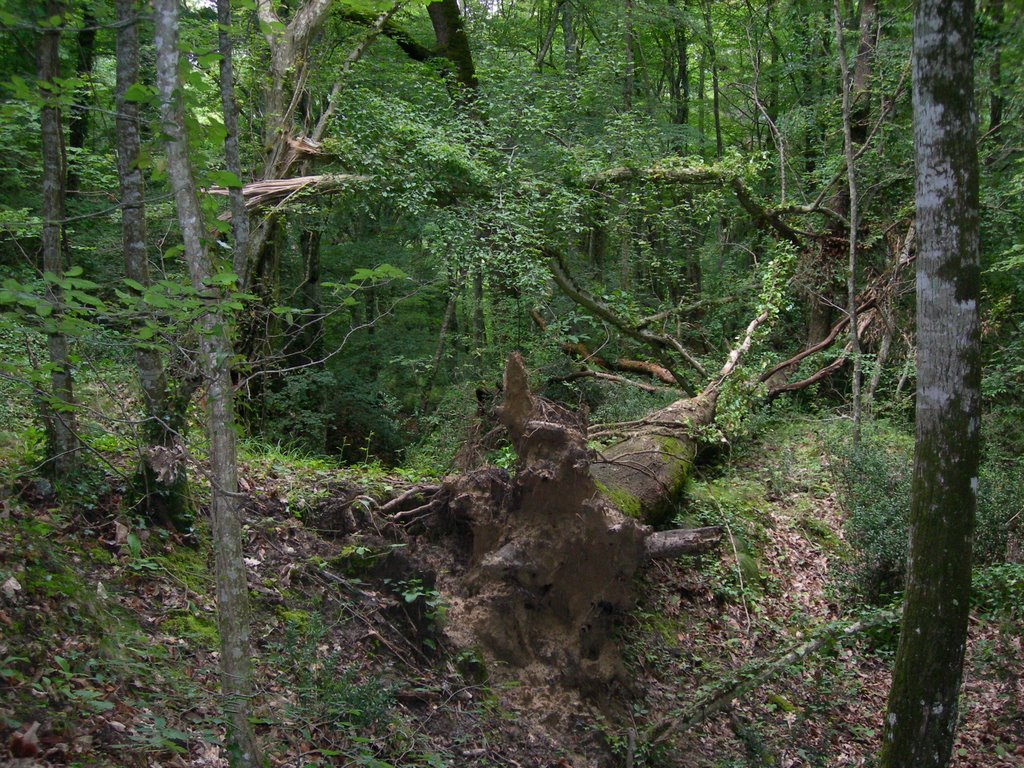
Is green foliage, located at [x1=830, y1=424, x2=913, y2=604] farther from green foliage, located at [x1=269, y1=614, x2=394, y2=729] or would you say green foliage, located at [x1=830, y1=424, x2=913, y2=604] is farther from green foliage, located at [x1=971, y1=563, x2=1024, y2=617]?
green foliage, located at [x1=269, y1=614, x2=394, y2=729]

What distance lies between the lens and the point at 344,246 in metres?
14.2

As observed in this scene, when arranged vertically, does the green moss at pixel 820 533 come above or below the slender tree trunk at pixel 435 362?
below

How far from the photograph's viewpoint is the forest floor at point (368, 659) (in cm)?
398

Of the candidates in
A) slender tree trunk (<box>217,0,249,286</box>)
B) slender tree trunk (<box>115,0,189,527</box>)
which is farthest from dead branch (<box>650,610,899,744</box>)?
slender tree trunk (<box>217,0,249,286</box>)

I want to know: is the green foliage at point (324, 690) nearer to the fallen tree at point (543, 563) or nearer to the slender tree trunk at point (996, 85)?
the fallen tree at point (543, 563)

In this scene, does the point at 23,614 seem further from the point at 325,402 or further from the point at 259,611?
the point at 325,402

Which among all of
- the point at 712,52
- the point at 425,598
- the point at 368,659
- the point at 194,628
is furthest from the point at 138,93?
the point at 712,52

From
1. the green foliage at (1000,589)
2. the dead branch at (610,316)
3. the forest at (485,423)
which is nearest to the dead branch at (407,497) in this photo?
the forest at (485,423)

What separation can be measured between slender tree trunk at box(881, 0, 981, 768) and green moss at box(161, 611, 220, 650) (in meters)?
4.40

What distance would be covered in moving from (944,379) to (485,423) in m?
6.17

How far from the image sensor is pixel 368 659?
556cm

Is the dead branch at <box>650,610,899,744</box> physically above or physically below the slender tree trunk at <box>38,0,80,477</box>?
below

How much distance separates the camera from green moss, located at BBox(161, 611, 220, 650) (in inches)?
192

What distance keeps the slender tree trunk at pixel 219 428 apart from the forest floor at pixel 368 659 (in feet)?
1.12
